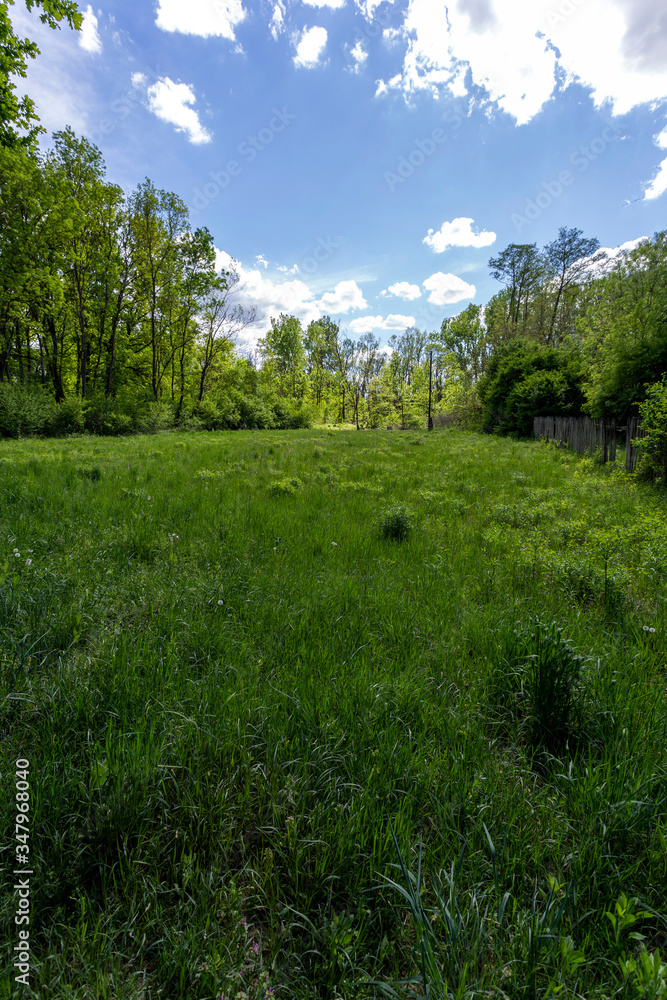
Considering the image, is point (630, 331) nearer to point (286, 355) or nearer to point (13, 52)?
point (13, 52)

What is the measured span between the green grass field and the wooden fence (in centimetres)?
833

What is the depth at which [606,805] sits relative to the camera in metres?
1.64

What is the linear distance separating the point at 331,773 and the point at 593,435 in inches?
624

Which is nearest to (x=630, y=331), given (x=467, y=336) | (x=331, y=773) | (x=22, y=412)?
(x=331, y=773)

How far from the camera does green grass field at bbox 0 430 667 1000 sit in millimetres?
1183

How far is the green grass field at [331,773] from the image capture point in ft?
3.88

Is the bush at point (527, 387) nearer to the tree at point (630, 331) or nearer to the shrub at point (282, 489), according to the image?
the tree at point (630, 331)

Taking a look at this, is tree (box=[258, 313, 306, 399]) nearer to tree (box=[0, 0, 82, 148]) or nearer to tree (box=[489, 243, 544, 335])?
tree (box=[489, 243, 544, 335])

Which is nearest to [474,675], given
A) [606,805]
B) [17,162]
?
[606,805]

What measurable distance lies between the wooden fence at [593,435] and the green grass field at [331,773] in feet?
27.3

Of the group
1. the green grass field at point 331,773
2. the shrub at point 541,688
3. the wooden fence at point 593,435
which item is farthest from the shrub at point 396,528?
the wooden fence at point 593,435

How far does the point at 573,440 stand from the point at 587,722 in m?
16.6

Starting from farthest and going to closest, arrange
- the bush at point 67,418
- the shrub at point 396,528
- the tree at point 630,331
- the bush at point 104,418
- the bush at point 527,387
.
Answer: the bush at point 104,418 < the bush at point 527,387 < the bush at point 67,418 < the tree at point 630,331 < the shrub at point 396,528

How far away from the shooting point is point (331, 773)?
182 centimetres
